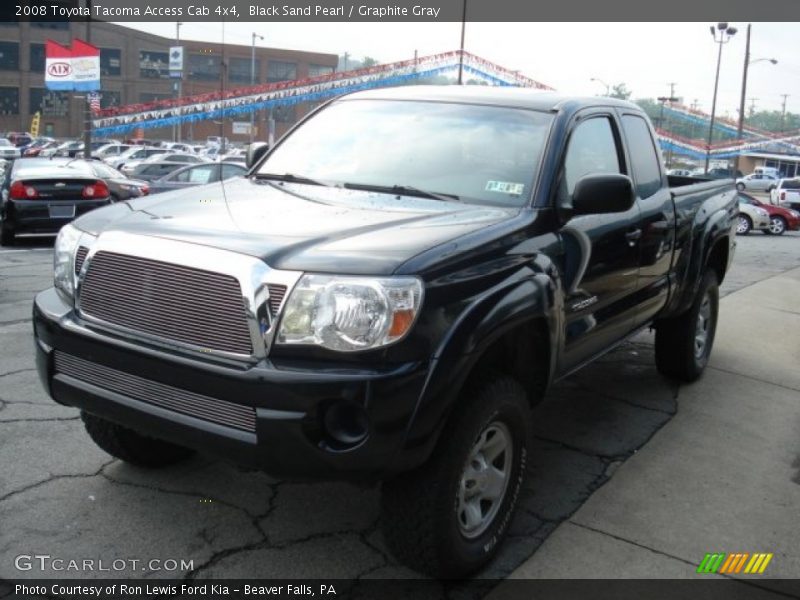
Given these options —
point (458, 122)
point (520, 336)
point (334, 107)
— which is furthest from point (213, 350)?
point (334, 107)

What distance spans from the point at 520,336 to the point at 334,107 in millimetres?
1908

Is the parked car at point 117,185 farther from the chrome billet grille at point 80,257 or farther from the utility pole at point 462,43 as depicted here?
the utility pole at point 462,43

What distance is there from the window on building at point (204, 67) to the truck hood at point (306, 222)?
94362mm

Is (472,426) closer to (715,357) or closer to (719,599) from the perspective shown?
(719,599)

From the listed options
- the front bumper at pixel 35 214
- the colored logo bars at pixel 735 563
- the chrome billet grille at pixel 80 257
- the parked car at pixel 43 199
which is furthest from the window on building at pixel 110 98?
the colored logo bars at pixel 735 563

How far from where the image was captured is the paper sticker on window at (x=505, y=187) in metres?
3.52

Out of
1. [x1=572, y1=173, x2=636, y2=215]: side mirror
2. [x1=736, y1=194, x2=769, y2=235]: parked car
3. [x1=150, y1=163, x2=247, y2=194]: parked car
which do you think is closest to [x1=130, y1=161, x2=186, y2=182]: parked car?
[x1=150, y1=163, x2=247, y2=194]: parked car

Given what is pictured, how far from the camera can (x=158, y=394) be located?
2.73 m

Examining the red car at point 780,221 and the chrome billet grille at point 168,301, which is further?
the red car at point 780,221

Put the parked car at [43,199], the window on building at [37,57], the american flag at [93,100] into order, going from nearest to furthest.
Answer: the parked car at [43,199] → the american flag at [93,100] → the window on building at [37,57]

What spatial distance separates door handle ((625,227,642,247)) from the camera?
13.7 ft

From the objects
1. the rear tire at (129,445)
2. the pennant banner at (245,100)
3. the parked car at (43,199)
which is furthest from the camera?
the pennant banner at (245,100)

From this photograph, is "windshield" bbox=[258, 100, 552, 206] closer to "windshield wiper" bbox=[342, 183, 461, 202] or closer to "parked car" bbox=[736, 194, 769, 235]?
"windshield wiper" bbox=[342, 183, 461, 202]

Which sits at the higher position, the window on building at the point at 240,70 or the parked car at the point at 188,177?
the window on building at the point at 240,70
